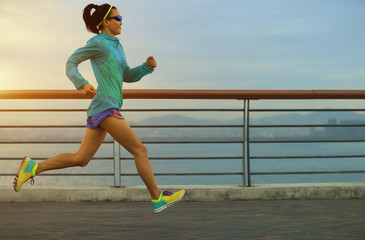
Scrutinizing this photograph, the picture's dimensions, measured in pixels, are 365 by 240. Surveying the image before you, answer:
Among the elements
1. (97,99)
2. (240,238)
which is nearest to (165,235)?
(240,238)

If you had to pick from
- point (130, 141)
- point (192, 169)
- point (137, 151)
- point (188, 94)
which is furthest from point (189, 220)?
point (192, 169)

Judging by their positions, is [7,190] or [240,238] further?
[7,190]

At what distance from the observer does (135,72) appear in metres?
4.91

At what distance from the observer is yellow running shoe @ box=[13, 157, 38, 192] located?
5020mm

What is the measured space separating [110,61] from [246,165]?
280 cm

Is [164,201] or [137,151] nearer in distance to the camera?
[137,151]

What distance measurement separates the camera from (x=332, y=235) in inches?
170

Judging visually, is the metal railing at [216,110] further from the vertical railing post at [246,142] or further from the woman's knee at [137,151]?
the woman's knee at [137,151]

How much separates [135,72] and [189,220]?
1459 millimetres

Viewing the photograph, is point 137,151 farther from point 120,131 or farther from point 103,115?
point 103,115

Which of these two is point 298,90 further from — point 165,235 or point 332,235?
point 165,235

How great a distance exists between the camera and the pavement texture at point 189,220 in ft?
14.3

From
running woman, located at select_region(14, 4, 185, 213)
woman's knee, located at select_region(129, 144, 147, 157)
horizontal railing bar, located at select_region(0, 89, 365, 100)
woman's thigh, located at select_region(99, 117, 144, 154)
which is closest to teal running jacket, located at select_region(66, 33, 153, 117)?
running woman, located at select_region(14, 4, 185, 213)

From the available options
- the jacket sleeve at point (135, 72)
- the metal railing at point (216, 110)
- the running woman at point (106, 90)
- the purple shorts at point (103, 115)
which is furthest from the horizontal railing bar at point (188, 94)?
the purple shorts at point (103, 115)
